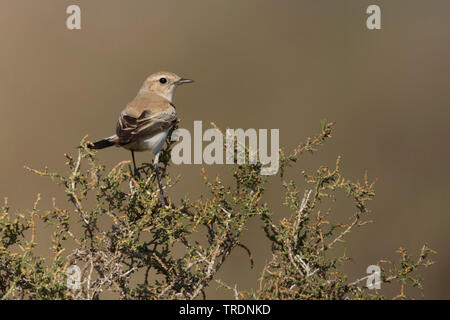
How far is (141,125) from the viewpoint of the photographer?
6.29m

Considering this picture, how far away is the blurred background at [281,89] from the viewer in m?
11.8

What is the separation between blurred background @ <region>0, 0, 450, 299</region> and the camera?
11.8 m

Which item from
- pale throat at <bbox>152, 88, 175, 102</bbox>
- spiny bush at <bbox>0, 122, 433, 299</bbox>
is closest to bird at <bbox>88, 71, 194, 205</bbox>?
pale throat at <bbox>152, 88, 175, 102</bbox>

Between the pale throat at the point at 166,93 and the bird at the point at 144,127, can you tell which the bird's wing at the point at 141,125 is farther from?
the pale throat at the point at 166,93

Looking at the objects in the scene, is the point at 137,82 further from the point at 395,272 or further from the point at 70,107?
the point at 395,272

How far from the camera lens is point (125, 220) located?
15.1 feet

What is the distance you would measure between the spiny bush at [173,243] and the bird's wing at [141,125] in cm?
136

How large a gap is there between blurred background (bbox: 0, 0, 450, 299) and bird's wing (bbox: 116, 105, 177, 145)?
3.73 meters

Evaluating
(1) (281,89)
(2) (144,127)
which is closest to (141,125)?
(2) (144,127)

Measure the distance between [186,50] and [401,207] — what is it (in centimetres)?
770

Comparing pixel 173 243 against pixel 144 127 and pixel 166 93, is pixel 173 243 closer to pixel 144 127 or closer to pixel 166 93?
pixel 144 127

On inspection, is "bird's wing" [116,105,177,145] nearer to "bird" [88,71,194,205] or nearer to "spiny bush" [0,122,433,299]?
"bird" [88,71,194,205]

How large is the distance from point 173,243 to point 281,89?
11.5 metres

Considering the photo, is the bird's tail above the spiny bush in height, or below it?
above
